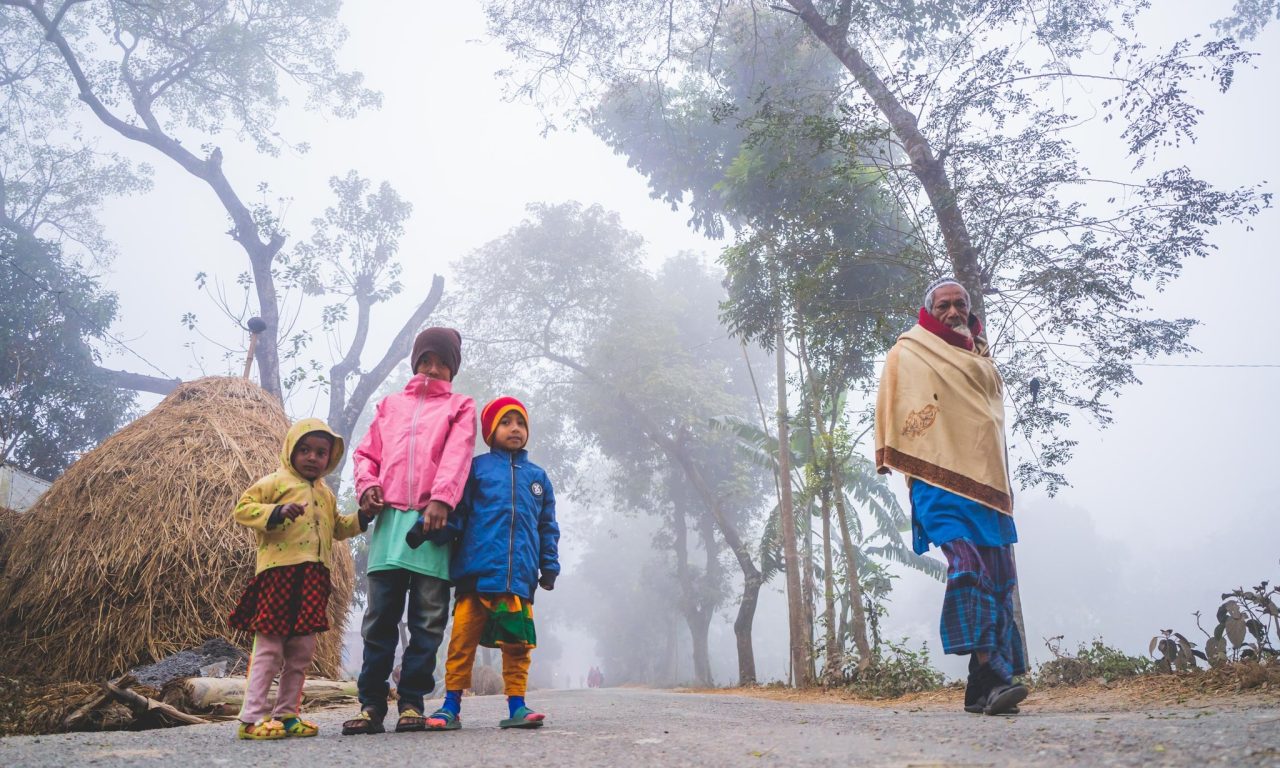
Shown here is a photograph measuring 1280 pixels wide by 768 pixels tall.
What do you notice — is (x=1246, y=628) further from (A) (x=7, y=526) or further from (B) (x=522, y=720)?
(A) (x=7, y=526)

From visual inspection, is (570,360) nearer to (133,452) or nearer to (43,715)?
(133,452)

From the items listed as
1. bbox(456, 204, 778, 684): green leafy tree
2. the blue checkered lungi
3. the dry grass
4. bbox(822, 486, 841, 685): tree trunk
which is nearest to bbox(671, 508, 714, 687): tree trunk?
bbox(456, 204, 778, 684): green leafy tree

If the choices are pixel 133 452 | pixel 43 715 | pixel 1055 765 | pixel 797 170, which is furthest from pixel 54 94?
pixel 1055 765

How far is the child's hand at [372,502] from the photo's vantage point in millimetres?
3057

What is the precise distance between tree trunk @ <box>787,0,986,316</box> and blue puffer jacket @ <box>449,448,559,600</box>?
16.9 feet

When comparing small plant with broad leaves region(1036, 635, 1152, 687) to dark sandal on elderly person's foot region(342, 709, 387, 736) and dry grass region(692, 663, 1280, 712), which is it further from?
dark sandal on elderly person's foot region(342, 709, 387, 736)

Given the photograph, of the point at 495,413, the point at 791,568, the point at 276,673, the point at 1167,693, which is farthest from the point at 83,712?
the point at 791,568

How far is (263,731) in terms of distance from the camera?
265 centimetres

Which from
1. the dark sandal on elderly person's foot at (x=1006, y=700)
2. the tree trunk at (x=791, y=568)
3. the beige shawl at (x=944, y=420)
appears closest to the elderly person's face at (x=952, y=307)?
the beige shawl at (x=944, y=420)

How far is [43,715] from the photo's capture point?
3.31 metres

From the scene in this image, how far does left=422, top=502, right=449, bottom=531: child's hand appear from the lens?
296 cm

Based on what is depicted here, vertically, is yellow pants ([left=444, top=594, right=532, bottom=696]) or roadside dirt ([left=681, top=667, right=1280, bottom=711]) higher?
yellow pants ([left=444, top=594, right=532, bottom=696])

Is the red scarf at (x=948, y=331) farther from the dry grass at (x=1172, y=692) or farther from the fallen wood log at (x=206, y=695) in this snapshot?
the fallen wood log at (x=206, y=695)

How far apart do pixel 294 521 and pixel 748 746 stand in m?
2.10
